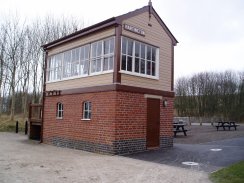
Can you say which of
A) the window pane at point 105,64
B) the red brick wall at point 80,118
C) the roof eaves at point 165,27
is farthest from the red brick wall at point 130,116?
the roof eaves at point 165,27

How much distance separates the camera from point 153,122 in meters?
15.4

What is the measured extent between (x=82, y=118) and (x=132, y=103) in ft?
9.33

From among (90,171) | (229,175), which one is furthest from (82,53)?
(229,175)

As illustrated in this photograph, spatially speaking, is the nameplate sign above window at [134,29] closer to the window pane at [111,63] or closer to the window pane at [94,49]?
the window pane at [111,63]

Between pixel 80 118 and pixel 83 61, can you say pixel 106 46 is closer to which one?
pixel 83 61

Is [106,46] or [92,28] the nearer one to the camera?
[106,46]

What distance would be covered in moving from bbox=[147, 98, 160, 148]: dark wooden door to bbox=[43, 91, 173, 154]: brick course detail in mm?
284

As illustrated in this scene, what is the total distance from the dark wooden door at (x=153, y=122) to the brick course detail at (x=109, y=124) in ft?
0.93

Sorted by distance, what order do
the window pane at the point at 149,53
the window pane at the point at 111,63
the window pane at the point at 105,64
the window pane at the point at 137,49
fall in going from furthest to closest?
the window pane at the point at 149,53
the window pane at the point at 137,49
the window pane at the point at 105,64
the window pane at the point at 111,63

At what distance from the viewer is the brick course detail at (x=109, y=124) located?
1346cm

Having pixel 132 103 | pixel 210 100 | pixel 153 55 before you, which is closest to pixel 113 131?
pixel 132 103

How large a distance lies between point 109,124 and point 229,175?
5.95 meters

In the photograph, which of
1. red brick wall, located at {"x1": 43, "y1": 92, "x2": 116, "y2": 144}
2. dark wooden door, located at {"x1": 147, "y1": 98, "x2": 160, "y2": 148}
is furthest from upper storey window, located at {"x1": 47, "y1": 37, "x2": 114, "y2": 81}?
dark wooden door, located at {"x1": 147, "y1": 98, "x2": 160, "y2": 148}

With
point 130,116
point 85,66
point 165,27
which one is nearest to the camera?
point 130,116
